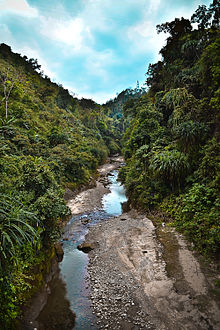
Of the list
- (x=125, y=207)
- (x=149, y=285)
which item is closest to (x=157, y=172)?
(x=125, y=207)

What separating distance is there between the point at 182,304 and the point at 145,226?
5147 mm

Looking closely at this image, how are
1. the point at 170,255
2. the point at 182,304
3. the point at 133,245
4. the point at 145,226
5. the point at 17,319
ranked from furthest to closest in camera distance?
the point at 145,226 < the point at 133,245 < the point at 170,255 < the point at 182,304 < the point at 17,319

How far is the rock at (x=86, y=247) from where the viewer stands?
8.92 m

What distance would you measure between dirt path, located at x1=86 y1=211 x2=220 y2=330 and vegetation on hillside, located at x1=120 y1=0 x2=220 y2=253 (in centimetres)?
126

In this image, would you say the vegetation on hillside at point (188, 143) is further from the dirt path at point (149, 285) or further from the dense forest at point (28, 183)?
the dense forest at point (28, 183)

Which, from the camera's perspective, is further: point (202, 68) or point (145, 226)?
point (202, 68)

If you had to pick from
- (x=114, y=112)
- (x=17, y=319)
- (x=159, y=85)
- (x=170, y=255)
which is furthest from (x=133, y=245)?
(x=114, y=112)

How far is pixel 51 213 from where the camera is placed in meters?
6.96

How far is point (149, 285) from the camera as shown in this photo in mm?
6168

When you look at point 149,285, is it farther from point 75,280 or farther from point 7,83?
point 7,83

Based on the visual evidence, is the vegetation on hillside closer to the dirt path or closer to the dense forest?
the dirt path

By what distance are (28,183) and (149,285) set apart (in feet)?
21.1

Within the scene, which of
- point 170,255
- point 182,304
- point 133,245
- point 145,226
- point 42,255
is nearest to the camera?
point 182,304

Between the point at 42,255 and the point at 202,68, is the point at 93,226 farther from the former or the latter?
the point at 202,68
